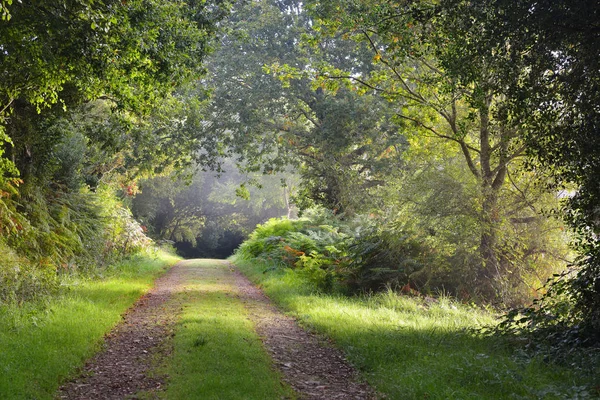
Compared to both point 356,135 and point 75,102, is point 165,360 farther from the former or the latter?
point 356,135

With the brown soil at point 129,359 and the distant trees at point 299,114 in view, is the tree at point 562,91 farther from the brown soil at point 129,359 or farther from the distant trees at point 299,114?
the distant trees at point 299,114

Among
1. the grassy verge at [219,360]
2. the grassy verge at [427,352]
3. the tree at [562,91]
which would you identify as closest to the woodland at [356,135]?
the tree at [562,91]

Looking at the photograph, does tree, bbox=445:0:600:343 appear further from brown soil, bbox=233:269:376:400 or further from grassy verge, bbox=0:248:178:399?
grassy verge, bbox=0:248:178:399

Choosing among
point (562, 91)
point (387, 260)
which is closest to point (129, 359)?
point (562, 91)

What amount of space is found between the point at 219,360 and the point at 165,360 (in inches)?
34.9

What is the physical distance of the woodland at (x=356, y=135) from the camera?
25.3 feet

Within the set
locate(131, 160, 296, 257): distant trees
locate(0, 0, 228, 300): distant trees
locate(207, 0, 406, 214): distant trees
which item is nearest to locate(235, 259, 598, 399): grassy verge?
locate(0, 0, 228, 300): distant trees

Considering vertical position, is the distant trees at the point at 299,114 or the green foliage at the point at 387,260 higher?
the distant trees at the point at 299,114

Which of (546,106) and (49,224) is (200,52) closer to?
(49,224)

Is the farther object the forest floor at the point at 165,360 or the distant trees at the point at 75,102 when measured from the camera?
the distant trees at the point at 75,102

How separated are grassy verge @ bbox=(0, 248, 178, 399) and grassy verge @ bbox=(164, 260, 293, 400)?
53.2 inches

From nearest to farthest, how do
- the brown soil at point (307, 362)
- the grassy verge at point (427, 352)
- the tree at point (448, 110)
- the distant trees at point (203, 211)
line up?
the grassy verge at point (427, 352) → the brown soil at point (307, 362) → the tree at point (448, 110) → the distant trees at point (203, 211)

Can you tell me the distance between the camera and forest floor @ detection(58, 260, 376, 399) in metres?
6.44

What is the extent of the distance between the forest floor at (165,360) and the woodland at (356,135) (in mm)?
2085
